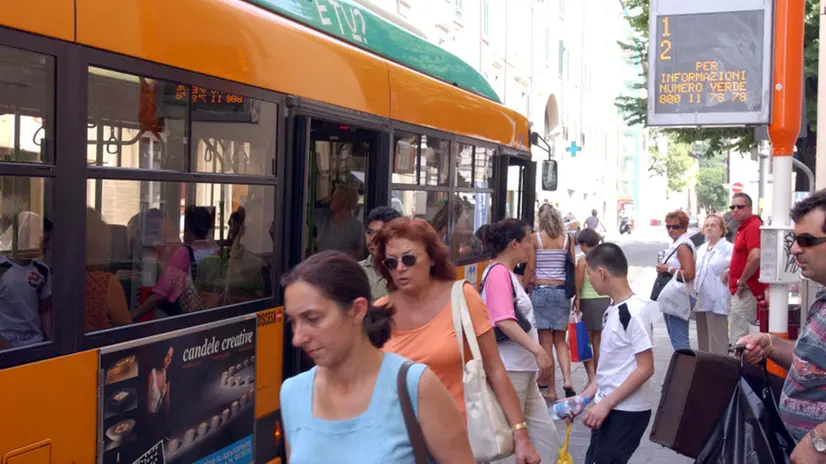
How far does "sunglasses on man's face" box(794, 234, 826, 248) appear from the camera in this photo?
3418 mm

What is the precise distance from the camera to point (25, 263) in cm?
358

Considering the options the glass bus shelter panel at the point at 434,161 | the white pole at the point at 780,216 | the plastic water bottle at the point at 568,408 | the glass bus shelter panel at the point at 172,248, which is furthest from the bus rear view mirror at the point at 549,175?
the plastic water bottle at the point at 568,408

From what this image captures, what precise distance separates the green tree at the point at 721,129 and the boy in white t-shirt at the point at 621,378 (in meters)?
12.0

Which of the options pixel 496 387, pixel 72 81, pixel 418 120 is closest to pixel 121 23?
pixel 72 81

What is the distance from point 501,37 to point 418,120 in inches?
1053

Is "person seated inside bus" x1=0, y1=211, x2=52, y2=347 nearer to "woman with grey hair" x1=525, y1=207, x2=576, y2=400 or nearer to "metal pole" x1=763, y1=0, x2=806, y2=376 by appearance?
"metal pole" x1=763, y1=0, x2=806, y2=376

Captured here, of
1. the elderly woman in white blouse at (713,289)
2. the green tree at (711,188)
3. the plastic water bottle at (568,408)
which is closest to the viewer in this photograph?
the plastic water bottle at (568,408)

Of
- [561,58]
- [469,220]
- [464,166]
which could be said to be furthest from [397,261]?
[561,58]

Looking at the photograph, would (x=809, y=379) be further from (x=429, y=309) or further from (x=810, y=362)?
(x=429, y=309)

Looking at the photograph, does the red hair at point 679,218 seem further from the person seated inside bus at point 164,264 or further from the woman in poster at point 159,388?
the woman in poster at point 159,388

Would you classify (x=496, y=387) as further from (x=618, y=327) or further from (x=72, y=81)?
(x=72, y=81)

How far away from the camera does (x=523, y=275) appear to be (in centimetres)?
962

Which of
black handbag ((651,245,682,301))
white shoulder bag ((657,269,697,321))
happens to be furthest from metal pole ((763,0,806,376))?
black handbag ((651,245,682,301))

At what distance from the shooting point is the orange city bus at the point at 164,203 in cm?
353
